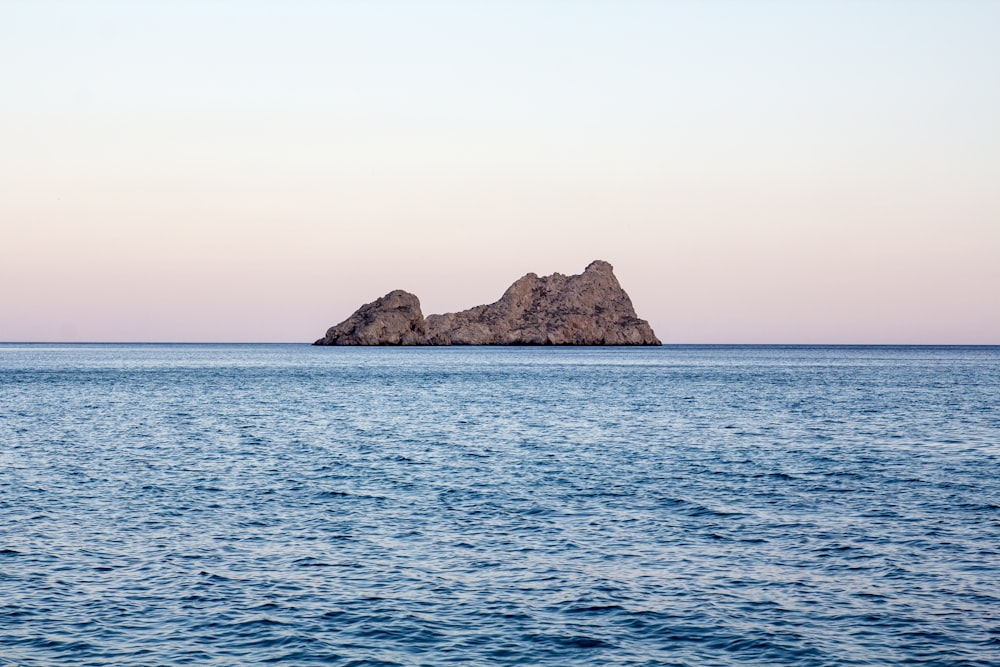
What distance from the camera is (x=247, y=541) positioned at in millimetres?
25531

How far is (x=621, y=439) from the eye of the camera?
177 ft

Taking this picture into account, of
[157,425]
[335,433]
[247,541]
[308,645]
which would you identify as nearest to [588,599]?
[308,645]

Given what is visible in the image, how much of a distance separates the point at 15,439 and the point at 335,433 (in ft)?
56.8

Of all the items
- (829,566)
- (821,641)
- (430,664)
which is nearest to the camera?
(430,664)

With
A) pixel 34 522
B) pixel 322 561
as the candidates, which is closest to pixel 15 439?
pixel 34 522

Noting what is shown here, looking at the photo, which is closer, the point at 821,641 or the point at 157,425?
the point at 821,641

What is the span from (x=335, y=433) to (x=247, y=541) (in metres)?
32.9

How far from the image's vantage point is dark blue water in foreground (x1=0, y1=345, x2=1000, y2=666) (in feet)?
57.1

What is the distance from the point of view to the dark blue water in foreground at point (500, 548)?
17.4m

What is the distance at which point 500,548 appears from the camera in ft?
81.4

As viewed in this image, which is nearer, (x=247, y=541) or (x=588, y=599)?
(x=588, y=599)

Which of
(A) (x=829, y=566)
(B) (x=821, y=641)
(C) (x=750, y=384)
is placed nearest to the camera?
(B) (x=821, y=641)

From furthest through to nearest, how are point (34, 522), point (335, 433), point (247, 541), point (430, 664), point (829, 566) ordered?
1. point (335, 433)
2. point (34, 522)
3. point (247, 541)
4. point (829, 566)
5. point (430, 664)

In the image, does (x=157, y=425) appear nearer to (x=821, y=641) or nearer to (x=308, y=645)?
(x=308, y=645)
